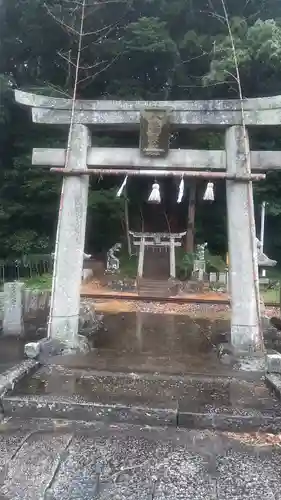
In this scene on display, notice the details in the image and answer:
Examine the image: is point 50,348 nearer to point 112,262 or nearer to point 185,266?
point 185,266

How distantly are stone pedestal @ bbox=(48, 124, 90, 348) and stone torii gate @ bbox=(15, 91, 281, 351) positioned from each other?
0.05 feet

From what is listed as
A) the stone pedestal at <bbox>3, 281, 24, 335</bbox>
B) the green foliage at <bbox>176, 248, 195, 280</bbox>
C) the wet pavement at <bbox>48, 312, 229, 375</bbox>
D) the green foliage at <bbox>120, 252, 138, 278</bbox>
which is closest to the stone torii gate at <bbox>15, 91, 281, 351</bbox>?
the wet pavement at <bbox>48, 312, 229, 375</bbox>

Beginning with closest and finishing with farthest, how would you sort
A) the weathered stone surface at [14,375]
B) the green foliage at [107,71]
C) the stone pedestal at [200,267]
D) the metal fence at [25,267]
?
the weathered stone surface at [14,375] < the metal fence at [25,267] < the green foliage at [107,71] < the stone pedestal at [200,267]

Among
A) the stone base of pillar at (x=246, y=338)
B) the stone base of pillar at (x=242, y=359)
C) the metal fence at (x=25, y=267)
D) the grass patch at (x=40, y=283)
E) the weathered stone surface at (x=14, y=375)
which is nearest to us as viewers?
the weathered stone surface at (x=14, y=375)

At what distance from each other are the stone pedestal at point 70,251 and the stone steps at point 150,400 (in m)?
1.52

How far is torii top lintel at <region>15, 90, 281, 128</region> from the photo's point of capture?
23.9 feet

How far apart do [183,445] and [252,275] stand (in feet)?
12.1

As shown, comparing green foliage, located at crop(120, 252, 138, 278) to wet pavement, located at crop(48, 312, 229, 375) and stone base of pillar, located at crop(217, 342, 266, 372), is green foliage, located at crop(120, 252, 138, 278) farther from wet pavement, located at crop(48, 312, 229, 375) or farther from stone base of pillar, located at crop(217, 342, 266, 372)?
stone base of pillar, located at crop(217, 342, 266, 372)

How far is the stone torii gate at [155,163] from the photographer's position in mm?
7230

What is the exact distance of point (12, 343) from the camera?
830 centimetres

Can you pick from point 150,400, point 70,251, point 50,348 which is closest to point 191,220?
point 70,251

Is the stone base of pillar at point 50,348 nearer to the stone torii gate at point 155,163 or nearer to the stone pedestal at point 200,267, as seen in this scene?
the stone torii gate at point 155,163

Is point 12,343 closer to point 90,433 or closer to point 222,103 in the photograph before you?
point 90,433

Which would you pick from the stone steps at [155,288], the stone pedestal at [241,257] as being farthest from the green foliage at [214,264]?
the stone pedestal at [241,257]
